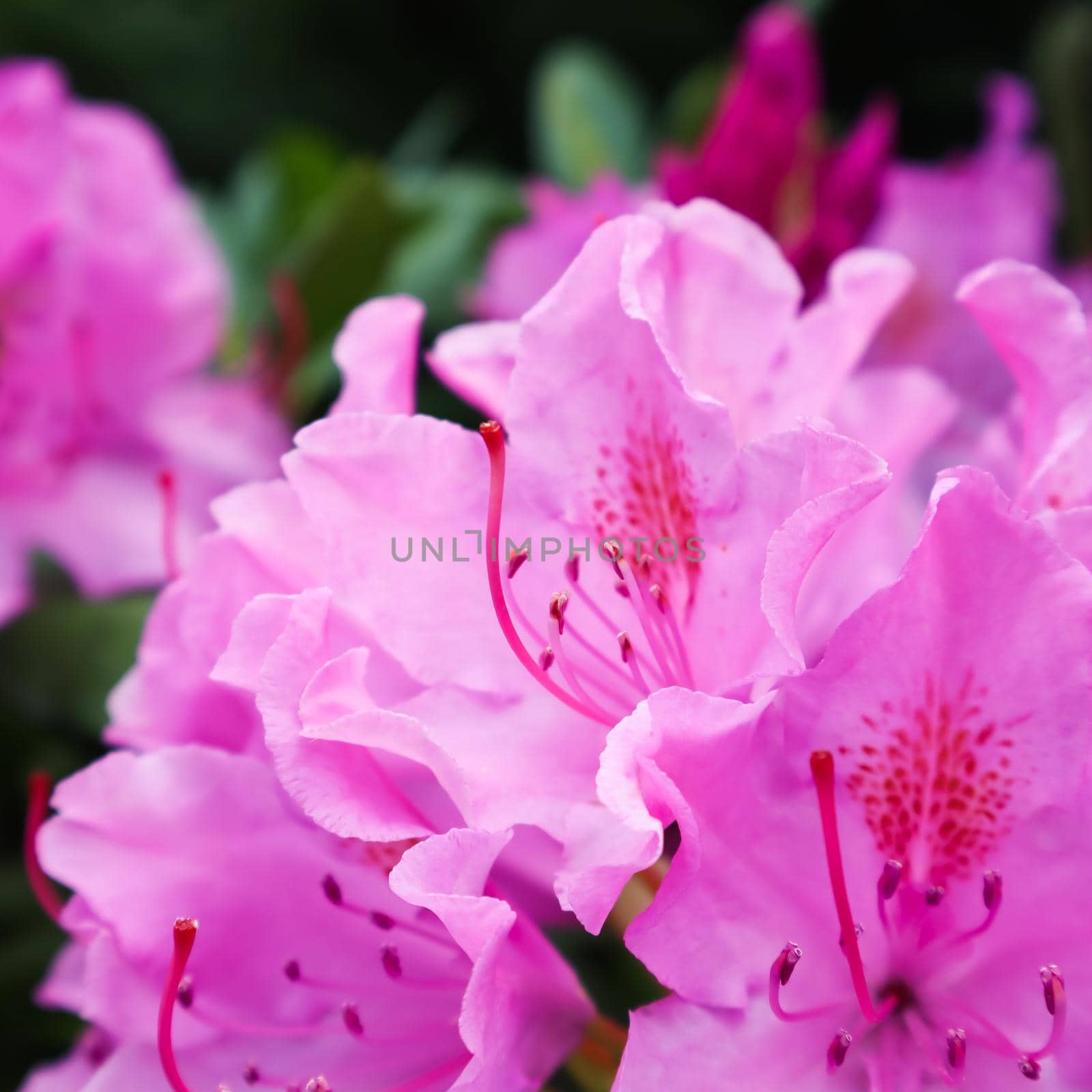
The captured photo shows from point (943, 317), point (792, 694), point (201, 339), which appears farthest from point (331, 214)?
point (792, 694)

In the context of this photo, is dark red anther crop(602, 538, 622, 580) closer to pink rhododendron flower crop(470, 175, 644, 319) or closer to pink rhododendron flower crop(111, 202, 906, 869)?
pink rhododendron flower crop(111, 202, 906, 869)

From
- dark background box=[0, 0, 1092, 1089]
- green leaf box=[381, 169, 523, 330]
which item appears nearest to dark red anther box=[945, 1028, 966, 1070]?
green leaf box=[381, 169, 523, 330]

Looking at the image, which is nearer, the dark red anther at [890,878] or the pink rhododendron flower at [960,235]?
the dark red anther at [890,878]

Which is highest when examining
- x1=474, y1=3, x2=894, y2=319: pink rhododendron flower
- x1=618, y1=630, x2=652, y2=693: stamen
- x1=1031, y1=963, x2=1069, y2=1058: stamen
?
x1=474, y1=3, x2=894, y2=319: pink rhododendron flower

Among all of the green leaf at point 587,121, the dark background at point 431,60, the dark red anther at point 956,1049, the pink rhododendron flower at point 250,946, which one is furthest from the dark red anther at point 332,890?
the dark background at point 431,60

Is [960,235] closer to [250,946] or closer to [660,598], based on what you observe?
[660,598]

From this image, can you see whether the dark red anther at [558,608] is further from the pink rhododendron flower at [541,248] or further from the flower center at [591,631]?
the pink rhododendron flower at [541,248]

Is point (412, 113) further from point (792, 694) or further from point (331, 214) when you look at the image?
point (792, 694)

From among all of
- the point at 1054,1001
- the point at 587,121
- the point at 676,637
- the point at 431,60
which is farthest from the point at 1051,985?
the point at 431,60
